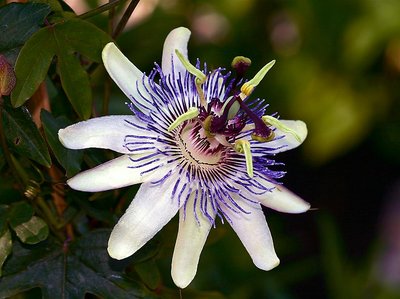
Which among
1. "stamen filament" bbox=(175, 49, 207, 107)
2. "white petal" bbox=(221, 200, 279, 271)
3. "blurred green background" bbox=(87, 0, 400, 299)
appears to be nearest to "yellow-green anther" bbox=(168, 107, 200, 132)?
"stamen filament" bbox=(175, 49, 207, 107)

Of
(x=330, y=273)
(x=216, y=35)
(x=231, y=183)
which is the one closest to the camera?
(x=231, y=183)

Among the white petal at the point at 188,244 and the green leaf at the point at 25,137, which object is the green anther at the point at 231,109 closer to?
the white petal at the point at 188,244

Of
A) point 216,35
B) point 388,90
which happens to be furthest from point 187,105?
point 388,90

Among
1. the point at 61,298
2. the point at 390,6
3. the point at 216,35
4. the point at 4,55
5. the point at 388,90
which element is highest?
the point at 4,55

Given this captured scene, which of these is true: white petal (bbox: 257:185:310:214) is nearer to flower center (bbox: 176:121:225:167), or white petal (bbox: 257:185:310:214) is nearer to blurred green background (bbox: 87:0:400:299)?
flower center (bbox: 176:121:225:167)

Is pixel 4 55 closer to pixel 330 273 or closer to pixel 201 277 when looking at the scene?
pixel 201 277

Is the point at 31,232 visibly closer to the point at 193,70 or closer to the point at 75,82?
the point at 75,82
